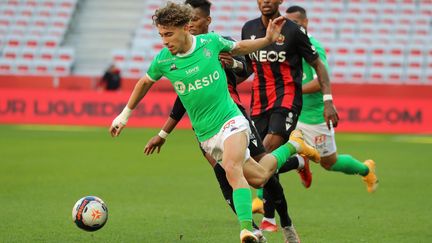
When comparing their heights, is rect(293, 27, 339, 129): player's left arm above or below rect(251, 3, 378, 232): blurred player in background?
above

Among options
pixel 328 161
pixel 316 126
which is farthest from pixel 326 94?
pixel 328 161

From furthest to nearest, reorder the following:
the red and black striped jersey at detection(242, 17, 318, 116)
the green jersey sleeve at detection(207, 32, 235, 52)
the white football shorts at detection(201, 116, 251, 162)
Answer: the red and black striped jersey at detection(242, 17, 318, 116) → the green jersey sleeve at detection(207, 32, 235, 52) → the white football shorts at detection(201, 116, 251, 162)

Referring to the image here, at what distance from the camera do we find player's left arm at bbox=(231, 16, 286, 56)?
7.24m

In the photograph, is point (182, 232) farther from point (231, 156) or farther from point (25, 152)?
point (25, 152)

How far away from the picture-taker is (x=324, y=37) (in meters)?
30.4

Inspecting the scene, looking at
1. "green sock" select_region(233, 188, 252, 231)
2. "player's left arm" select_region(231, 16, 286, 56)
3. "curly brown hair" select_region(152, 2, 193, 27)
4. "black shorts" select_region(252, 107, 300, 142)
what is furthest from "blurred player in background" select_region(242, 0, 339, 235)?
"curly brown hair" select_region(152, 2, 193, 27)

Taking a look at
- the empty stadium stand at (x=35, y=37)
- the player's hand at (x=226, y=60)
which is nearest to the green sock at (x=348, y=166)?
the player's hand at (x=226, y=60)

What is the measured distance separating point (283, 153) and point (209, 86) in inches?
40.2

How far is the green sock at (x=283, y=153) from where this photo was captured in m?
7.52

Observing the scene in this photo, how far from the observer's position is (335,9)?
3133 cm

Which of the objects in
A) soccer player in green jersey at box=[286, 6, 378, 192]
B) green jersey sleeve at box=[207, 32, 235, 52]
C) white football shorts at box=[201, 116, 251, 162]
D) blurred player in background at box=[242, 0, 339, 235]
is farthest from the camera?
soccer player in green jersey at box=[286, 6, 378, 192]

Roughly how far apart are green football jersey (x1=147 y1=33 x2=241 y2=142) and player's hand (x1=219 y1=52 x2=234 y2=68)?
0.41 meters

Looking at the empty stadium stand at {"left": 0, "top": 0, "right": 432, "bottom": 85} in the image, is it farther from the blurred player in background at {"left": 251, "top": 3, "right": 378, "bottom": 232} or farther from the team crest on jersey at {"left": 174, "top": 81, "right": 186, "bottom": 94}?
the team crest on jersey at {"left": 174, "top": 81, "right": 186, "bottom": 94}

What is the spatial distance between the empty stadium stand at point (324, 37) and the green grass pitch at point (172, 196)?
970 cm
